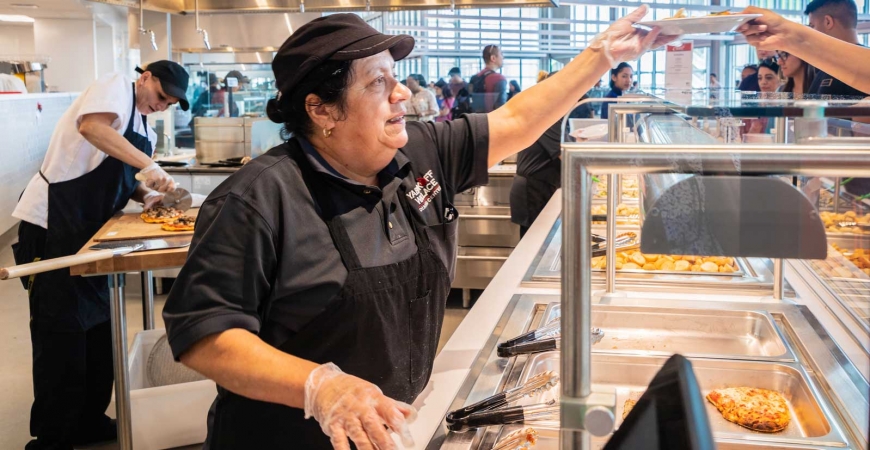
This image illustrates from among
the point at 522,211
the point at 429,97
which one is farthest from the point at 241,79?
the point at 522,211

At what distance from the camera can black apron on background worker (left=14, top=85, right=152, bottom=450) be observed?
3324mm

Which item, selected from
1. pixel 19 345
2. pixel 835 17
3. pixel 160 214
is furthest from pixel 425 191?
pixel 19 345

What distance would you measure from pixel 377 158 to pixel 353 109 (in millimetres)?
113

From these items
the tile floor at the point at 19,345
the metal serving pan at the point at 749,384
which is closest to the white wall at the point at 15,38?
the tile floor at the point at 19,345

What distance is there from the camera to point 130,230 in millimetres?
3307

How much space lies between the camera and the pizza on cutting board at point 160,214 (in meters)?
3.52

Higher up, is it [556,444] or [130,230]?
[130,230]

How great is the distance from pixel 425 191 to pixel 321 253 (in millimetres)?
317

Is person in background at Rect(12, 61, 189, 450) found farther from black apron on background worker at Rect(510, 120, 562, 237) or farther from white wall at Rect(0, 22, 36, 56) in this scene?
white wall at Rect(0, 22, 36, 56)

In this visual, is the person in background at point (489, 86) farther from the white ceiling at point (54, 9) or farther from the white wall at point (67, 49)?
the white wall at point (67, 49)

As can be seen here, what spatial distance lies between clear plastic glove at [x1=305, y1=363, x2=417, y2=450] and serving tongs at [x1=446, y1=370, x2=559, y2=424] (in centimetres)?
36

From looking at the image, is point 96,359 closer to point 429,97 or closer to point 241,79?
point 429,97

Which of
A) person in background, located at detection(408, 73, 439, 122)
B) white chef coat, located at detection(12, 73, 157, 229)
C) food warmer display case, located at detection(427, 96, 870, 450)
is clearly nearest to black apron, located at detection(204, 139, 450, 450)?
food warmer display case, located at detection(427, 96, 870, 450)

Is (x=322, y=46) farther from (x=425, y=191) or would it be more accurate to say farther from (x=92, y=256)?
(x=92, y=256)
